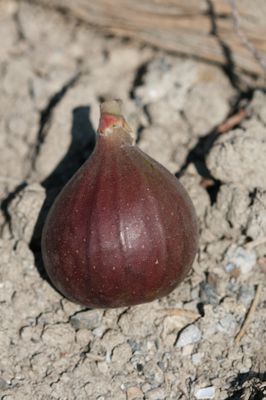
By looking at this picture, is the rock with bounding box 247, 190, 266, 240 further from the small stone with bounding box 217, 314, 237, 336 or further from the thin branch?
the thin branch

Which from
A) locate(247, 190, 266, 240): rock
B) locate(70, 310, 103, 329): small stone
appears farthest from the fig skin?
locate(247, 190, 266, 240): rock

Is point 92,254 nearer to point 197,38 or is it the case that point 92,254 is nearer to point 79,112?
point 79,112

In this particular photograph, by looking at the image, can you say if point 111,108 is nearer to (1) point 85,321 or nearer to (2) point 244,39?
(1) point 85,321

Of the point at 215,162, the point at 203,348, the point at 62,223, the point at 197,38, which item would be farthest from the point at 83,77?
the point at 203,348

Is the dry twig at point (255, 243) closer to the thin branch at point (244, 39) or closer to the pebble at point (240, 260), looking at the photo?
the pebble at point (240, 260)

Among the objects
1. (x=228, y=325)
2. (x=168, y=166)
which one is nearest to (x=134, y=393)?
(x=228, y=325)

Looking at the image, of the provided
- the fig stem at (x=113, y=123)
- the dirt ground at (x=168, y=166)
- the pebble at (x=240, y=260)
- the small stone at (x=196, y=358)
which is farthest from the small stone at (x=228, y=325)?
the fig stem at (x=113, y=123)
